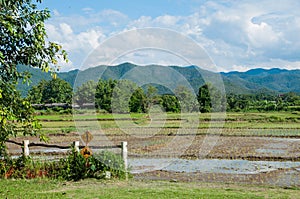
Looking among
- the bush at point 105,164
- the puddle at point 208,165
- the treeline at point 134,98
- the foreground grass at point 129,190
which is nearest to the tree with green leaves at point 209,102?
the treeline at point 134,98

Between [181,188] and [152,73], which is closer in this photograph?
[181,188]

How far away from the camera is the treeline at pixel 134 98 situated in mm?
17953

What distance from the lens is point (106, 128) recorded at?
2922 centimetres

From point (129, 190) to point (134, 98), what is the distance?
504 inches

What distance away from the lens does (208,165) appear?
12352mm

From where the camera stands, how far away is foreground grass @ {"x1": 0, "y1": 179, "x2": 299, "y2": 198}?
23.2 feet

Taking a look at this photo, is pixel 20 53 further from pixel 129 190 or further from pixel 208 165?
pixel 208 165

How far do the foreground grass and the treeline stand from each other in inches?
76.9

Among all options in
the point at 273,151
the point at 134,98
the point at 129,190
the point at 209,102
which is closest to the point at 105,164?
the point at 129,190

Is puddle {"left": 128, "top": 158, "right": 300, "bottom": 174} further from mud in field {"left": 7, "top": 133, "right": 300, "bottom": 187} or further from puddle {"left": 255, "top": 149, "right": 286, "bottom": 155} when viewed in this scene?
puddle {"left": 255, "top": 149, "right": 286, "bottom": 155}

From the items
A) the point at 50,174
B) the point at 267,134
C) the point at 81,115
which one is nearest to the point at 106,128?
the point at 81,115

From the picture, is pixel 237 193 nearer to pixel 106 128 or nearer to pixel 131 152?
pixel 131 152

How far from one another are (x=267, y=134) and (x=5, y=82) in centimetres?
2034

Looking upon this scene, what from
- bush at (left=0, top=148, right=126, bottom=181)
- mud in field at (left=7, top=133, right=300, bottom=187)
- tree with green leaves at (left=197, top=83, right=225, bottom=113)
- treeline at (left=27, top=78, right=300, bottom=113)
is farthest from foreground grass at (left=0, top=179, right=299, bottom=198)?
tree with green leaves at (left=197, top=83, right=225, bottom=113)
